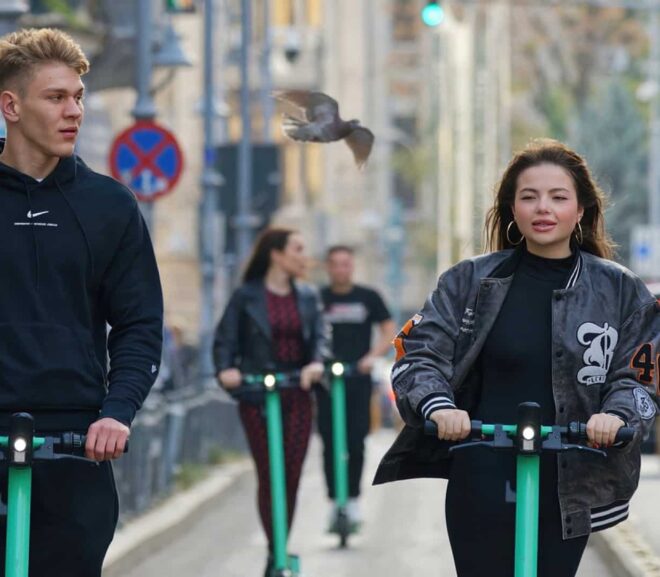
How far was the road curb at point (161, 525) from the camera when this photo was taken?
13.6m

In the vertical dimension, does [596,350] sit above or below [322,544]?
above

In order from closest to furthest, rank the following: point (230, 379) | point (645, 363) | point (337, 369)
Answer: point (645, 363) < point (230, 379) < point (337, 369)

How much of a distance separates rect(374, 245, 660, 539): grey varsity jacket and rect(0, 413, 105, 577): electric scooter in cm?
113

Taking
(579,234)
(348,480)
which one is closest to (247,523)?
(348,480)

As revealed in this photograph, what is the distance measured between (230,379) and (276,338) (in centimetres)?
67

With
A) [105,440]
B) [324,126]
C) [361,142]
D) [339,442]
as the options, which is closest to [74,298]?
[105,440]

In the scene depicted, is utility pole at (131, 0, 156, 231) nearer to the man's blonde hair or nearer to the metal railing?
the metal railing

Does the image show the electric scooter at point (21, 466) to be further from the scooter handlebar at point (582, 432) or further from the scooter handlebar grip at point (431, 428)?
the scooter handlebar at point (582, 432)

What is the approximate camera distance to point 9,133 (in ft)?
20.8

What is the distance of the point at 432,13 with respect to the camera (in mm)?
22422

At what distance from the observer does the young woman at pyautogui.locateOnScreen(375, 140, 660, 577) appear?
22.0 feet

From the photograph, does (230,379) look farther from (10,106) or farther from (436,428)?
(10,106)

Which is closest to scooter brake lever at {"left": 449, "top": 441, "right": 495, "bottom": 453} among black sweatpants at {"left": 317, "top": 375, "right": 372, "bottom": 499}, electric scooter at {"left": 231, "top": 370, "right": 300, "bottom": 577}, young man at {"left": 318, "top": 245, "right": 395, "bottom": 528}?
electric scooter at {"left": 231, "top": 370, "right": 300, "bottom": 577}

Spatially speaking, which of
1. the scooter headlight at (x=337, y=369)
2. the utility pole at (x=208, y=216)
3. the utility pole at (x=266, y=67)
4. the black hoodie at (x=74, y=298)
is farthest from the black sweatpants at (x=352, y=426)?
the utility pole at (x=266, y=67)
